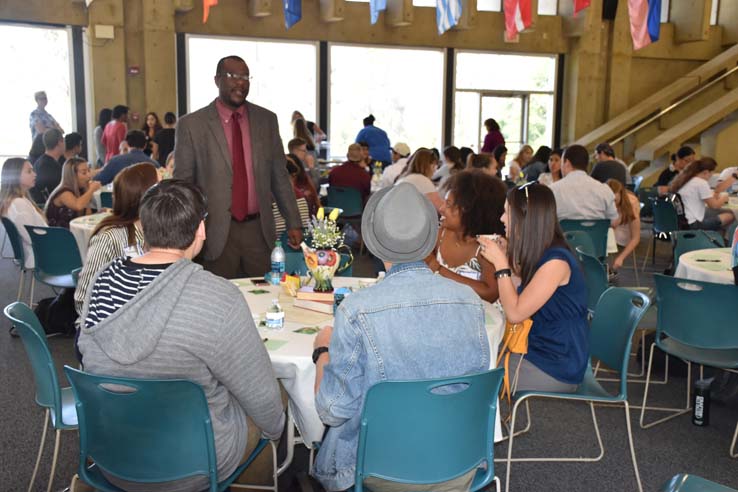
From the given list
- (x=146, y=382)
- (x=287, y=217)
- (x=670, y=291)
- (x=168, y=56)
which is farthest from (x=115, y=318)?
(x=168, y=56)

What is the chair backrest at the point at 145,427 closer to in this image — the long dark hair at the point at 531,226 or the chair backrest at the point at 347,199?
the long dark hair at the point at 531,226

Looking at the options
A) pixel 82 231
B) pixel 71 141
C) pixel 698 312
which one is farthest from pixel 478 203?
pixel 71 141

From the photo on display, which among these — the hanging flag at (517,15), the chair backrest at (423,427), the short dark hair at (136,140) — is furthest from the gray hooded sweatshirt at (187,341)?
the hanging flag at (517,15)

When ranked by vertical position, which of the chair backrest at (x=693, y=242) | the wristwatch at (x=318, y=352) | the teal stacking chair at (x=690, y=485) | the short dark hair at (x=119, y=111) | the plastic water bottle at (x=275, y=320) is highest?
the short dark hair at (x=119, y=111)

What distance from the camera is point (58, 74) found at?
1301 centimetres

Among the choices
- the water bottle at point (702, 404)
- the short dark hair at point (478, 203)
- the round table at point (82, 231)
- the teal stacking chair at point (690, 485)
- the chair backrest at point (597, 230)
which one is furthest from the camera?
the chair backrest at point (597, 230)

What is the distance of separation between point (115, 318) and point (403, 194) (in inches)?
33.8

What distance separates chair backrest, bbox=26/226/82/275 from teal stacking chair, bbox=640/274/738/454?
12.1ft

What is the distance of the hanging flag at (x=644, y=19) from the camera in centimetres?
1186

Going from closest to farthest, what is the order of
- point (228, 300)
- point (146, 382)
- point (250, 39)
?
1. point (146, 382)
2. point (228, 300)
3. point (250, 39)

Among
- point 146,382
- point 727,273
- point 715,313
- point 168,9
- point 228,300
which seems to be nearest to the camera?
point 146,382

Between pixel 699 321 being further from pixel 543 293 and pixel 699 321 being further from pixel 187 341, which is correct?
pixel 187 341

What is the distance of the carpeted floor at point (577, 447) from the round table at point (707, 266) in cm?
71

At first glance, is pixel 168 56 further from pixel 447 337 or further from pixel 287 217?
pixel 447 337
